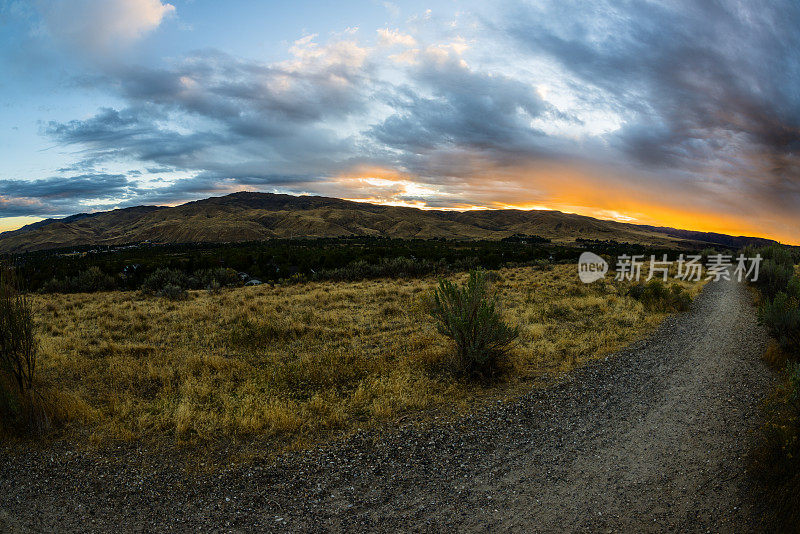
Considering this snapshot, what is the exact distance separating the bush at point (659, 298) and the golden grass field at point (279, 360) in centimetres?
98

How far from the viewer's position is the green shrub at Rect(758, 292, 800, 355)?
30.3ft

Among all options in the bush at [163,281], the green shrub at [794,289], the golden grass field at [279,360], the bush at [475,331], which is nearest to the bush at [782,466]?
the golden grass field at [279,360]

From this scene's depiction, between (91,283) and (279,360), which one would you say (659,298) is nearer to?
(279,360)

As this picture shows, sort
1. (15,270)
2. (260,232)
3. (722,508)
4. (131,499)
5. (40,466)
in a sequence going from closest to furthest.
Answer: (722,508) < (131,499) < (40,466) < (15,270) < (260,232)

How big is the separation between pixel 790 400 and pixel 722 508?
7.63ft

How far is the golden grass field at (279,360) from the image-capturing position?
6.40m

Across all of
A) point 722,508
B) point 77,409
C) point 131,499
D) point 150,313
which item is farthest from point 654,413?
point 150,313

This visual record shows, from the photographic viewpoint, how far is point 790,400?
5270mm

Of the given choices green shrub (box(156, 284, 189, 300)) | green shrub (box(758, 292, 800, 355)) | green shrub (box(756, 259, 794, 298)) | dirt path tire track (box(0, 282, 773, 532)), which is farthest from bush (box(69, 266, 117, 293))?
green shrub (box(756, 259, 794, 298))

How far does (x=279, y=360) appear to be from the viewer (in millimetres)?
9539

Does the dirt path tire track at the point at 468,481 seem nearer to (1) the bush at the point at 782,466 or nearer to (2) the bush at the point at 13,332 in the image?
(1) the bush at the point at 782,466

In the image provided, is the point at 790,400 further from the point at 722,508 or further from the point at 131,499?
the point at 131,499

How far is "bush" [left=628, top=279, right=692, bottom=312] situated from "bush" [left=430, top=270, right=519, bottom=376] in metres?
10.8

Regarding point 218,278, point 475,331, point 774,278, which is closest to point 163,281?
point 218,278
